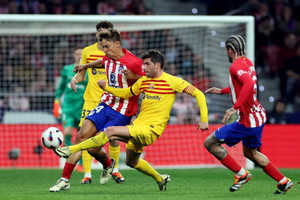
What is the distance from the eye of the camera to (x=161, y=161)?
14.5m

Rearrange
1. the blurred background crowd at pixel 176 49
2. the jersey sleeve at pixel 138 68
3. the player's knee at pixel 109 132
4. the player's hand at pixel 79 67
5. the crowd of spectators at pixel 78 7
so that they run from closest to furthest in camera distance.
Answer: the player's knee at pixel 109 132, the jersey sleeve at pixel 138 68, the player's hand at pixel 79 67, the blurred background crowd at pixel 176 49, the crowd of spectators at pixel 78 7

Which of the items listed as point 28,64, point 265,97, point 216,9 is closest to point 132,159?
point 28,64

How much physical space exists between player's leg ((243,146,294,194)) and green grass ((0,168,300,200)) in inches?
4.2

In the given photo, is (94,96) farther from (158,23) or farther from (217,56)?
(217,56)

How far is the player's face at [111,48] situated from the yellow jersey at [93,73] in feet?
3.20

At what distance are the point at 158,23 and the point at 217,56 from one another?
1.68 meters

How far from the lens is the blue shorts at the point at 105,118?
8727mm

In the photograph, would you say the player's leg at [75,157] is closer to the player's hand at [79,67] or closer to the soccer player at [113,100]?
the soccer player at [113,100]

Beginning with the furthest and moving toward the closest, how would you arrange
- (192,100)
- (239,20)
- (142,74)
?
1. (192,100)
2. (239,20)
3. (142,74)

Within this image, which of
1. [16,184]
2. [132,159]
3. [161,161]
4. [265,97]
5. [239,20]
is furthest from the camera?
[265,97]

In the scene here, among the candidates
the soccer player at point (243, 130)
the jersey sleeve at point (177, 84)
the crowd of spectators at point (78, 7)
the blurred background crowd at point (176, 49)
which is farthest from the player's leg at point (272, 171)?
the crowd of spectators at point (78, 7)

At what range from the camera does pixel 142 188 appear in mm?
8906

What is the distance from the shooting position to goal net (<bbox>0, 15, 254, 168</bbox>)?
46.3ft

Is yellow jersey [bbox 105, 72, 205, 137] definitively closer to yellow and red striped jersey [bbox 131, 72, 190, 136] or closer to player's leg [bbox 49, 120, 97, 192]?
yellow and red striped jersey [bbox 131, 72, 190, 136]
